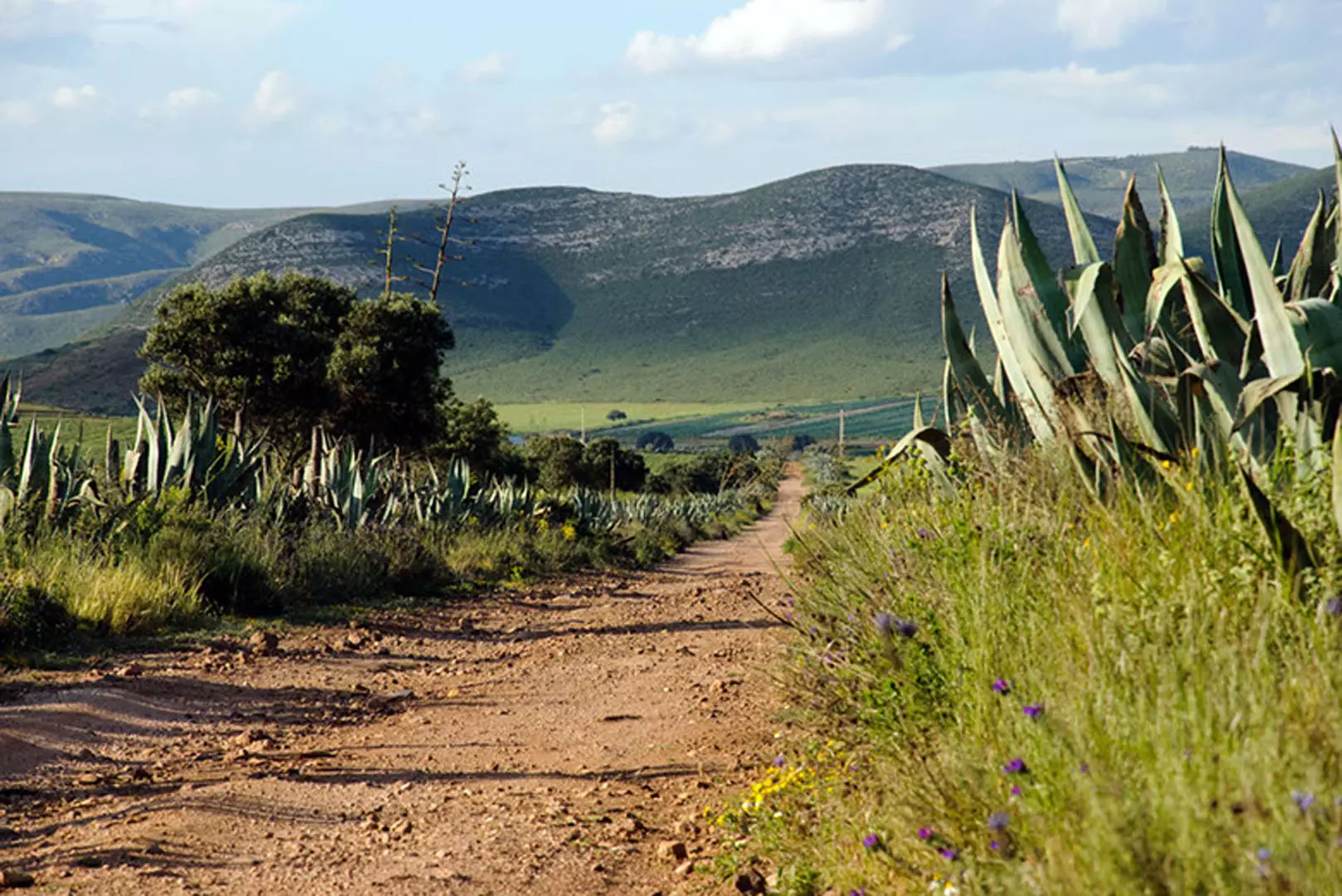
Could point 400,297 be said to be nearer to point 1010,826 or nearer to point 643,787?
point 643,787

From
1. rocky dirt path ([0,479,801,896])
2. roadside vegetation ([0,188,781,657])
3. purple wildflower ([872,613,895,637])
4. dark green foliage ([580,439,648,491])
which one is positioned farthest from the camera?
dark green foliage ([580,439,648,491])

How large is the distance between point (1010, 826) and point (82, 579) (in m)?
7.41

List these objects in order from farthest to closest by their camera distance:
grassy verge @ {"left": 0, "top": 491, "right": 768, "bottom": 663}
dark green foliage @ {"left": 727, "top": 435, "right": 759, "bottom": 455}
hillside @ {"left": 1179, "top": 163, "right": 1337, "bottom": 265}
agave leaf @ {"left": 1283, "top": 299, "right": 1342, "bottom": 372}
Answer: hillside @ {"left": 1179, "top": 163, "right": 1337, "bottom": 265} → dark green foliage @ {"left": 727, "top": 435, "right": 759, "bottom": 455} → grassy verge @ {"left": 0, "top": 491, "right": 768, "bottom": 663} → agave leaf @ {"left": 1283, "top": 299, "right": 1342, "bottom": 372}

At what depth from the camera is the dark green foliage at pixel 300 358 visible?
25.0 metres

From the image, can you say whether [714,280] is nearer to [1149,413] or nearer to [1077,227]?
[1077,227]

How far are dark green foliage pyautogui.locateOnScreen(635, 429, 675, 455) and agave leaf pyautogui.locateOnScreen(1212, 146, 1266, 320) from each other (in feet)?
244

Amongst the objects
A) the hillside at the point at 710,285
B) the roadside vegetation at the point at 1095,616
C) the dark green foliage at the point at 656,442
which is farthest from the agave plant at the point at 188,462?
the hillside at the point at 710,285

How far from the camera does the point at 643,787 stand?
16.5 feet

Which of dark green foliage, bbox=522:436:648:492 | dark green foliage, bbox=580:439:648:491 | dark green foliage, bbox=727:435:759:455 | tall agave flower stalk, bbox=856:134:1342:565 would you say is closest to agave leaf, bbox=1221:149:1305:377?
tall agave flower stalk, bbox=856:134:1342:565

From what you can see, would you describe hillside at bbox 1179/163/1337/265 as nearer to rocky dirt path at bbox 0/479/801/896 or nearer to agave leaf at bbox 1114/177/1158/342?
agave leaf at bbox 1114/177/1158/342

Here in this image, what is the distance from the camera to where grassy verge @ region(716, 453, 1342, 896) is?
90.8 inches

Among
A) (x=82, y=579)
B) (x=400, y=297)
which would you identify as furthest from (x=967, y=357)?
(x=400, y=297)

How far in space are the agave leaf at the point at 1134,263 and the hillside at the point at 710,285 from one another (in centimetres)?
7490

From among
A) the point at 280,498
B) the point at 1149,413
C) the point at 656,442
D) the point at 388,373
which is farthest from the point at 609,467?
the point at 1149,413
